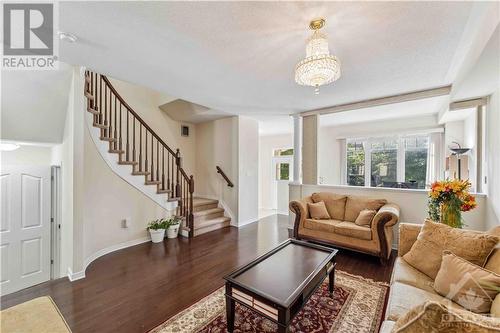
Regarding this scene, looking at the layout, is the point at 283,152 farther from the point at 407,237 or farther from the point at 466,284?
the point at 466,284

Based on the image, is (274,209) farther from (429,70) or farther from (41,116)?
(41,116)

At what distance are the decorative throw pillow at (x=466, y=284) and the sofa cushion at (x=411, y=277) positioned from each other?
0.28ft

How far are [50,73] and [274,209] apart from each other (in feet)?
20.2

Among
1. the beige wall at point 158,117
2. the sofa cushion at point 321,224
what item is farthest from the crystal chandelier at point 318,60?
the beige wall at point 158,117

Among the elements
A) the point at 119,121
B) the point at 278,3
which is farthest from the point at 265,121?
the point at 278,3

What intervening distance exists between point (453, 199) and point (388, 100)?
2088 mm

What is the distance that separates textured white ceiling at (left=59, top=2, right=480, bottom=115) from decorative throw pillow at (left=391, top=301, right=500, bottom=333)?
1.92m

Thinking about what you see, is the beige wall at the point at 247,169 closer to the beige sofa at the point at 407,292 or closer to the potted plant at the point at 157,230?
the potted plant at the point at 157,230

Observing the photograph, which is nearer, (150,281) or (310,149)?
(150,281)

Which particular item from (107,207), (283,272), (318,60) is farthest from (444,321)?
(107,207)

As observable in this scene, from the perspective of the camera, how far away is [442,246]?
1799 mm

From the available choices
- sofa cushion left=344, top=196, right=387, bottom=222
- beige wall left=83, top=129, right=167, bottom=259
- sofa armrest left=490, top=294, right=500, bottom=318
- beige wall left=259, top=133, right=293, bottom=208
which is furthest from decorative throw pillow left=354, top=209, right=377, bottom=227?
beige wall left=259, top=133, right=293, bottom=208

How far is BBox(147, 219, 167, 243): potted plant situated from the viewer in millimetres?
3801

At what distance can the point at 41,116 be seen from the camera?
2662 millimetres
